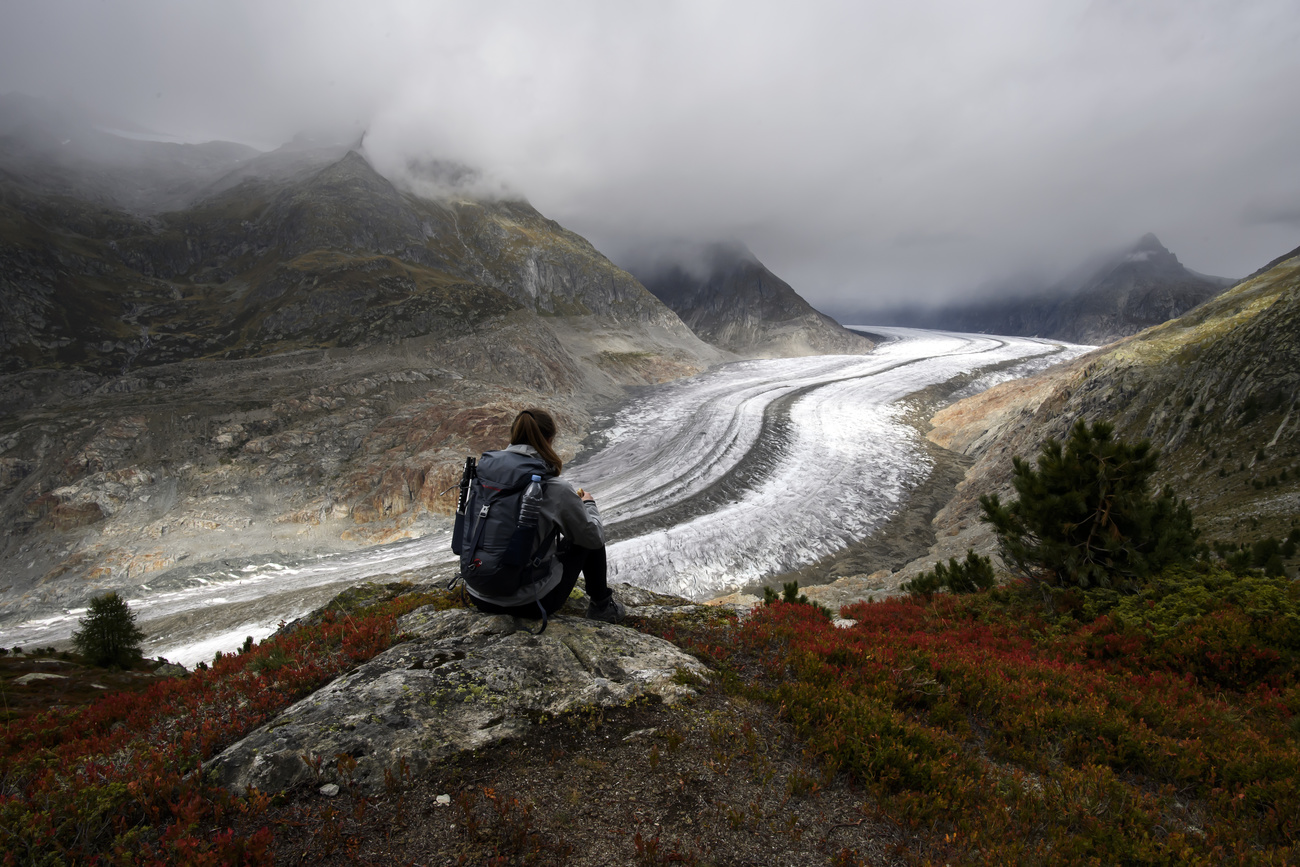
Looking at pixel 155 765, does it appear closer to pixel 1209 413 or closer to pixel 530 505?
pixel 530 505

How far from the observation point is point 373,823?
3.10 meters

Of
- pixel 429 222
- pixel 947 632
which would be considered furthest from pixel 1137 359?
pixel 429 222

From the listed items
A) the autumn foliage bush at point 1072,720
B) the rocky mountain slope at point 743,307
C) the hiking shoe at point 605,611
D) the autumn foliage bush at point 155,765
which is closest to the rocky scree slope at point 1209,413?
the autumn foliage bush at point 1072,720

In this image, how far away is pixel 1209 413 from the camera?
16266 mm

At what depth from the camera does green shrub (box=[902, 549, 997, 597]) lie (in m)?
10.1

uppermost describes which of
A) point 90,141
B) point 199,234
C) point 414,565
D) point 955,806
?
point 90,141

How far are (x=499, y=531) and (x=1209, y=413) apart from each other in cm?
2240

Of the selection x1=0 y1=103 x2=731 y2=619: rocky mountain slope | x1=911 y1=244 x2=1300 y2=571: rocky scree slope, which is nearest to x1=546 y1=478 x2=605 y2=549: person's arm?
x1=911 y1=244 x2=1300 y2=571: rocky scree slope

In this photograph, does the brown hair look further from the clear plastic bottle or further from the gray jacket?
the clear plastic bottle

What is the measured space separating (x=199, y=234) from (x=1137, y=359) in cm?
9507

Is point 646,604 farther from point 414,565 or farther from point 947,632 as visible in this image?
point 414,565

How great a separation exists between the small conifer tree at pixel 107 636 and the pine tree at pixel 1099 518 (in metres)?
17.7

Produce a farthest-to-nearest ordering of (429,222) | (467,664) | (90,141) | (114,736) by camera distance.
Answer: (90,141) → (429,222) → (467,664) → (114,736)

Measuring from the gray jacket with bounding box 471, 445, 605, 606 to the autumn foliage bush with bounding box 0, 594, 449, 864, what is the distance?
1.89 meters
